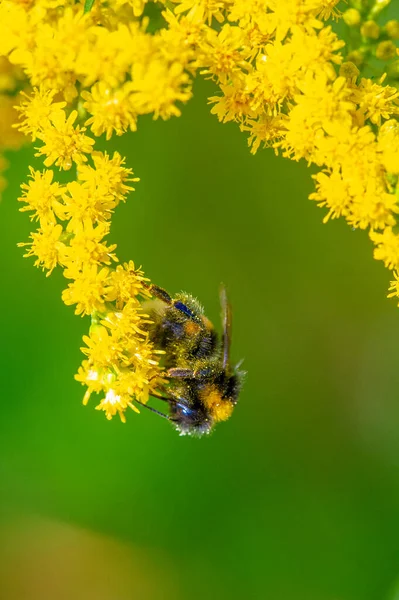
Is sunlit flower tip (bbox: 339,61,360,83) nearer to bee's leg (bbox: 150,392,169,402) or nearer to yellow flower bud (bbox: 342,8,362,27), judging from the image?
yellow flower bud (bbox: 342,8,362,27)

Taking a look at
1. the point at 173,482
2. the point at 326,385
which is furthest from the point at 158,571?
the point at 326,385

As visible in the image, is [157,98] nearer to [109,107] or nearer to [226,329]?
[109,107]

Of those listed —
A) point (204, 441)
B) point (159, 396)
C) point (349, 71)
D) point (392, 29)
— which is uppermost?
point (392, 29)

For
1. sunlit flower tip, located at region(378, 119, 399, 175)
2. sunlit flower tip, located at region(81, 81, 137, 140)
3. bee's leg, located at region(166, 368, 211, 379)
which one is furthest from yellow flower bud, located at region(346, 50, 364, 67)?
bee's leg, located at region(166, 368, 211, 379)

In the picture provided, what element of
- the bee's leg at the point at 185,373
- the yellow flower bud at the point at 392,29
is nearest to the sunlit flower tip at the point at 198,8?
the yellow flower bud at the point at 392,29

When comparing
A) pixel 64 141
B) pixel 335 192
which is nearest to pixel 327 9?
pixel 335 192

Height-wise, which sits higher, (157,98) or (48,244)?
(157,98)
